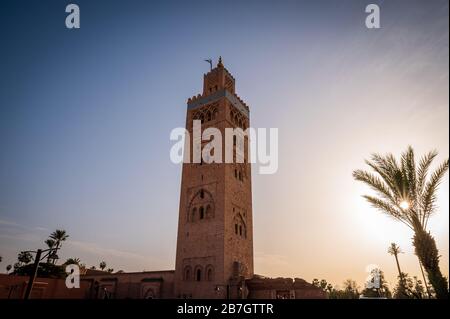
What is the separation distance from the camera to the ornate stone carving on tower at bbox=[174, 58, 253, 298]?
20.6m

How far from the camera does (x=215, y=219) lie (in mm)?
22281

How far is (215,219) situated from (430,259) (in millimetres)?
14757

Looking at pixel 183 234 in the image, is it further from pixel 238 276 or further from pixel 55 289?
pixel 55 289

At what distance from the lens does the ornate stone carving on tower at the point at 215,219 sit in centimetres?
2061

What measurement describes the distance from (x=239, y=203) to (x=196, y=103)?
37.1 feet

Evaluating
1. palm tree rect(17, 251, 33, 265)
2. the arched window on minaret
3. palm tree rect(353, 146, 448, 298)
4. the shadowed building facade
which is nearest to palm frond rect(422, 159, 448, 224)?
palm tree rect(353, 146, 448, 298)

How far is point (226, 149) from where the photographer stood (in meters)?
25.2

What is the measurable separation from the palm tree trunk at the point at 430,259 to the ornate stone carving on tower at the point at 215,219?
1231cm

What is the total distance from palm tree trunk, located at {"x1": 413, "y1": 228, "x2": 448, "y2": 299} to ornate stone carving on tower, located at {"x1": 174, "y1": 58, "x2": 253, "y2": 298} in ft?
40.4

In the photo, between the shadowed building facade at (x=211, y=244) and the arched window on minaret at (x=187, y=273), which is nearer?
the shadowed building facade at (x=211, y=244)

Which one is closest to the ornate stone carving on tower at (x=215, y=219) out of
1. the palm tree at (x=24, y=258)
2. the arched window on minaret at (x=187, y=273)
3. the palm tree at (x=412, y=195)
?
the arched window on minaret at (x=187, y=273)

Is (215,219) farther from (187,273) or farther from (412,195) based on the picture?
(412,195)

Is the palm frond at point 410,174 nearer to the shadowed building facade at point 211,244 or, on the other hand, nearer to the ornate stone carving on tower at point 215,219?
the shadowed building facade at point 211,244
